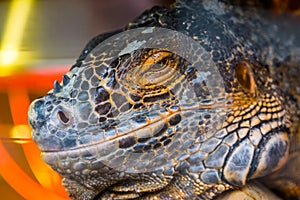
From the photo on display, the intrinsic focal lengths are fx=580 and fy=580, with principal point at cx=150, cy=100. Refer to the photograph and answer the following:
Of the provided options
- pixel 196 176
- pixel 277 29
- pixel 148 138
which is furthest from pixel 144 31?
pixel 277 29

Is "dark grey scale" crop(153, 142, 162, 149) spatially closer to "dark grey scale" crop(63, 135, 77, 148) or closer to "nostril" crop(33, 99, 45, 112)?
"dark grey scale" crop(63, 135, 77, 148)

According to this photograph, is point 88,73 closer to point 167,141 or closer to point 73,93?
point 73,93

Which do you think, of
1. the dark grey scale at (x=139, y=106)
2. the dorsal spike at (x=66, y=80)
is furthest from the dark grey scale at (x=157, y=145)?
the dorsal spike at (x=66, y=80)

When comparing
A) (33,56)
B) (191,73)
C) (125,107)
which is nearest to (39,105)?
(125,107)

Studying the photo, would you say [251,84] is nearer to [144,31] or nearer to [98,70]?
[144,31]

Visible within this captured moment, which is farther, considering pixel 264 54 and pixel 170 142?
pixel 264 54

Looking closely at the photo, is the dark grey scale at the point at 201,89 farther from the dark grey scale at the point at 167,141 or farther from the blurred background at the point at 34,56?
the blurred background at the point at 34,56

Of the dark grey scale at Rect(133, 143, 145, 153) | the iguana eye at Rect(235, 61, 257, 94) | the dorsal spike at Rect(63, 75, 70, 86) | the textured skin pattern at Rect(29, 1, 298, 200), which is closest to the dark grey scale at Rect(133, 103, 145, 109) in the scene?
the textured skin pattern at Rect(29, 1, 298, 200)
